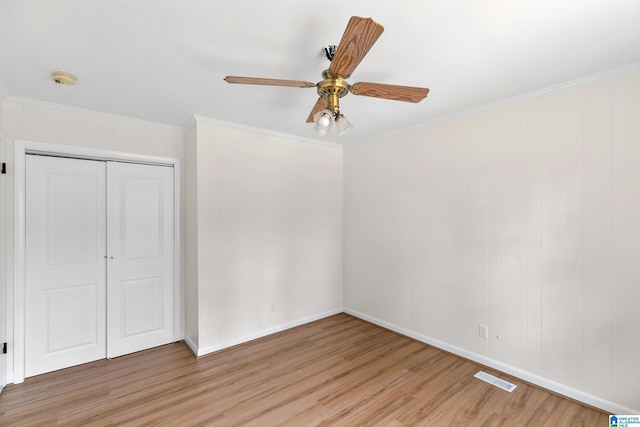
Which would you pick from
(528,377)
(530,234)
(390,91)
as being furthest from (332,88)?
(528,377)

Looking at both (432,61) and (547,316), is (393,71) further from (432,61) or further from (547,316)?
(547,316)

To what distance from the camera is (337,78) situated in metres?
1.64

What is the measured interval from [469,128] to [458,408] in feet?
7.97

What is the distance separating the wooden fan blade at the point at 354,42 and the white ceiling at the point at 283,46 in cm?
23

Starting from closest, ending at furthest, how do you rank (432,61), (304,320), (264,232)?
(432,61) → (264,232) → (304,320)

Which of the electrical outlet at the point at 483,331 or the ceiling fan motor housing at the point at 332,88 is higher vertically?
the ceiling fan motor housing at the point at 332,88

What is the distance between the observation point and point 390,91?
1767 millimetres

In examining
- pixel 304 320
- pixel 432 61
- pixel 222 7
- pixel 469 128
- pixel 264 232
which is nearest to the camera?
pixel 222 7

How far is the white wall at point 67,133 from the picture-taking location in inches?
98.9

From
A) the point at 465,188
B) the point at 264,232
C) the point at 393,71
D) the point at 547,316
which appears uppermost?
the point at 393,71

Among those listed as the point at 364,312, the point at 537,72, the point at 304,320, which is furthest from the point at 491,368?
the point at 537,72

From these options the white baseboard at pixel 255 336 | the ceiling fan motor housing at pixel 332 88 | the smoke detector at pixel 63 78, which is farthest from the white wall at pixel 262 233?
the ceiling fan motor housing at pixel 332 88

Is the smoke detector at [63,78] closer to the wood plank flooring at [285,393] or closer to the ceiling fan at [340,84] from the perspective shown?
the ceiling fan at [340,84]

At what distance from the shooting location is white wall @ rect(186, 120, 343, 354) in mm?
3090
